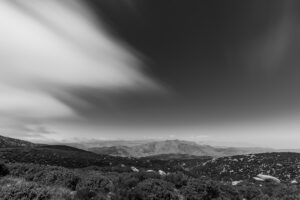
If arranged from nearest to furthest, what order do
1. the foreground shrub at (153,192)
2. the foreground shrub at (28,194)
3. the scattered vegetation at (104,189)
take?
the foreground shrub at (28,194) < the scattered vegetation at (104,189) < the foreground shrub at (153,192)

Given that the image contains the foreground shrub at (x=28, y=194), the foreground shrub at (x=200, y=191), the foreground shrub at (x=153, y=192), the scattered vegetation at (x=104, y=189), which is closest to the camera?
the foreground shrub at (x=28, y=194)

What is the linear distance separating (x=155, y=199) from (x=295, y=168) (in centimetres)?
5521

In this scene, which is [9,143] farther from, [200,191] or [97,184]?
[200,191]

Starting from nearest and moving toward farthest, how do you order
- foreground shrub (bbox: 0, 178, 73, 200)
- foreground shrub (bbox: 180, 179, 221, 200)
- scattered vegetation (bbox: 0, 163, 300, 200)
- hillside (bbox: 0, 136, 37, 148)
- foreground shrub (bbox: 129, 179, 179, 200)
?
1. foreground shrub (bbox: 0, 178, 73, 200)
2. scattered vegetation (bbox: 0, 163, 300, 200)
3. foreground shrub (bbox: 129, 179, 179, 200)
4. foreground shrub (bbox: 180, 179, 221, 200)
5. hillside (bbox: 0, 136, 37, 148)

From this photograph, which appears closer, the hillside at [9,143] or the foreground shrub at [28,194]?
the foreground shrub at [28,194]

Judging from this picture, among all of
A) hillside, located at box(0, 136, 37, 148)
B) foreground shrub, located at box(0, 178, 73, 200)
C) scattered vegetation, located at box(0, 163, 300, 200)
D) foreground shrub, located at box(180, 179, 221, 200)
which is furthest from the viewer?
hillside, located at box(0, 136, 37, 148)

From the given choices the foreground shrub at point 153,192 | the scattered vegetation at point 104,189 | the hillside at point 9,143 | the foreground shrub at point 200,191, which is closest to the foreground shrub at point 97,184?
the scattered vegetation at point 104,189

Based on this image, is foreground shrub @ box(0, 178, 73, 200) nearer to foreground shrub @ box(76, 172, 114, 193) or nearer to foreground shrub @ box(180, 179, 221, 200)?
foreground shrub @ box(76, 172, 114, 193)

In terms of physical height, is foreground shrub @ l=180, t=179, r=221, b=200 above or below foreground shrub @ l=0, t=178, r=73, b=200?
below

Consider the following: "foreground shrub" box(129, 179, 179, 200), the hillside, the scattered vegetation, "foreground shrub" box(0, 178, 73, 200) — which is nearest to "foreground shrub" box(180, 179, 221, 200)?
the scattered vegetation

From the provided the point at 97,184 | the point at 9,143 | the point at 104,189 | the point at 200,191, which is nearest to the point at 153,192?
the point at 104,189

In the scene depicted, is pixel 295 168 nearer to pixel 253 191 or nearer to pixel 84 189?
pixel 253 191

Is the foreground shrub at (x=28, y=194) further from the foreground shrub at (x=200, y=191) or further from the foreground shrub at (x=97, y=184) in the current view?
the foreground shrub at (x=200, y=191)

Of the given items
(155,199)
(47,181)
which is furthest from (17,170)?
(155,199)
